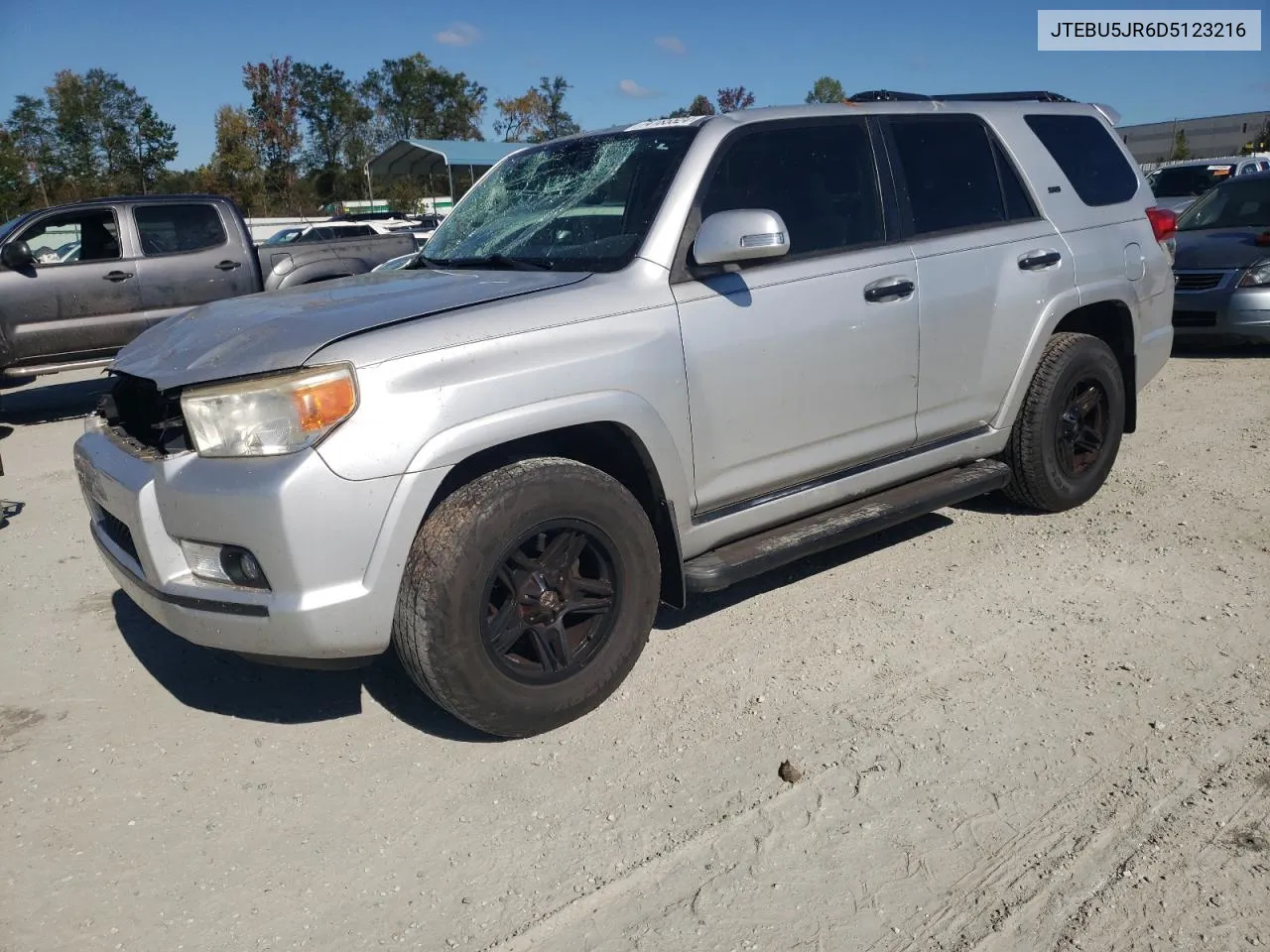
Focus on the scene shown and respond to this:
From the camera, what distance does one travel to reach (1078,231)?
15.4 ft

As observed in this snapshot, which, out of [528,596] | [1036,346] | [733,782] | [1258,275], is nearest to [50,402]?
[528,596]

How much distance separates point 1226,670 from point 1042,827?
122cm

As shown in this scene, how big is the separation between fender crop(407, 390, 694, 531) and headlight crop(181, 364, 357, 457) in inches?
10.5

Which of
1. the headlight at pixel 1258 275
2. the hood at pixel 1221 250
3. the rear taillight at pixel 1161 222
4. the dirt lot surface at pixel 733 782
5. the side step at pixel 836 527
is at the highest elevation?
the rear taillight at pixel 1161 222

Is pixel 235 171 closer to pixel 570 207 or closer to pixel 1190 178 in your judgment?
pixel 1190 178

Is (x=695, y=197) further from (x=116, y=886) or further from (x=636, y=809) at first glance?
(x=116, y=886)

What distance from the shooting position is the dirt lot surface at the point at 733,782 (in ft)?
7.88

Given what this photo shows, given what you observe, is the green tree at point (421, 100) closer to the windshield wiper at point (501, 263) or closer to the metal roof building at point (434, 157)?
the metal roof building at point (434, 157)

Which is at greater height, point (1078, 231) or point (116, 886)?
point (1078, 231)

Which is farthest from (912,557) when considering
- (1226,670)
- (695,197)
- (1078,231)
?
(695,197)

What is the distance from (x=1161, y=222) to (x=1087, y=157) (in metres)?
0.60

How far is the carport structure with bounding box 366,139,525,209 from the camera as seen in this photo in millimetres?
34406

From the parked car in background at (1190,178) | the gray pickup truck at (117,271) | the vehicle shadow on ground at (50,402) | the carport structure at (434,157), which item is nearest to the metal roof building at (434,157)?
the carport structure at (434,157)

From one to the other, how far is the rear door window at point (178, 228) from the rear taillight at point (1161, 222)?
8.25 m
